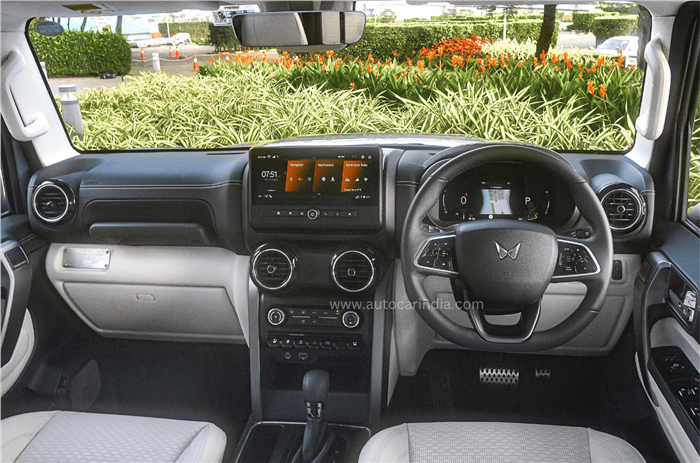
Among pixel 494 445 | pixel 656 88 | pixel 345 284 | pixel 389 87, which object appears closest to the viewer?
pixel 494 445

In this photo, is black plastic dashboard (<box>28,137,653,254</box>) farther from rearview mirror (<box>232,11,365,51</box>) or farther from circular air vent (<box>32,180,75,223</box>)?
rearview mirror (<box>232,11,365,51</box>)

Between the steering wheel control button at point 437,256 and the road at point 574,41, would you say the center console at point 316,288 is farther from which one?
the road at point 574,41

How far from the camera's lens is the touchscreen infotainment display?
88.7 inches

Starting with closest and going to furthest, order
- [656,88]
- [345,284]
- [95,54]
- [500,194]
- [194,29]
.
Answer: [500,194] → [656,88] → [345,284] → [194,29] → [95,54]

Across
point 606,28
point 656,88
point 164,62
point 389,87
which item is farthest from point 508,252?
point 164,62

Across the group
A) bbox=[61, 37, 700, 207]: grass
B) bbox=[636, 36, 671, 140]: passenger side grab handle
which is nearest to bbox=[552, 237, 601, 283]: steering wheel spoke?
bbox=[636, 36, 671, 140]: passenger side grab handle

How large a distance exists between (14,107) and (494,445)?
2503 mm

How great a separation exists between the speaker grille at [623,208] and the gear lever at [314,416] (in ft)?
4.39

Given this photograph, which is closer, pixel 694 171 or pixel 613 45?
pixel 694 171

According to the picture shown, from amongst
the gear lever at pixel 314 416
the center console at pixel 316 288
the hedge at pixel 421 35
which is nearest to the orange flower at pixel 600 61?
the hedge at pixel 421 35

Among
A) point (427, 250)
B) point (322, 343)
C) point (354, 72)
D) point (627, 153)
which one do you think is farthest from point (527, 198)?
point (354, 72)

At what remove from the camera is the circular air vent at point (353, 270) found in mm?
2324

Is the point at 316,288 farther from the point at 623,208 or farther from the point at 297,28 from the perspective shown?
the point at 623,208

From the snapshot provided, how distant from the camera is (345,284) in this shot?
7.72 ft
